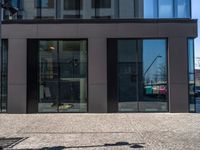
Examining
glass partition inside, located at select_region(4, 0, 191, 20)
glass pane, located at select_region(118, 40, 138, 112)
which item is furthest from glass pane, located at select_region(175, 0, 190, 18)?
glass pane, located at select_region(118, 40, 138, 112)

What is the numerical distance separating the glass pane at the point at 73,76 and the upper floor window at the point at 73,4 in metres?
2.20

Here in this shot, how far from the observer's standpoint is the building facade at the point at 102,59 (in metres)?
20.0

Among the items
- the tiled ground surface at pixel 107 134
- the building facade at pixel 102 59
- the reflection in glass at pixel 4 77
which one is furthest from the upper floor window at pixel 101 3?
the tiled ground surface at pixel 107 134

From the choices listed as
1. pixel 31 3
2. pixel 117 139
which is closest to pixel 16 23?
pixel 31 3

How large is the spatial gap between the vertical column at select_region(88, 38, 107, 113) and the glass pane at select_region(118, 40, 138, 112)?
3.09 feet

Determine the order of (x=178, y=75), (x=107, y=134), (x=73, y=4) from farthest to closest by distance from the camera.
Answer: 1. (x=73, y=4)
2. (x=178, y=75)
3. (x=107, y=134)

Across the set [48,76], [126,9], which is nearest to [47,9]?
[48,76]

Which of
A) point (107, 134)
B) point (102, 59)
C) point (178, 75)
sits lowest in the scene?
point (107, 134)

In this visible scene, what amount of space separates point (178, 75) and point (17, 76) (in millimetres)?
9863

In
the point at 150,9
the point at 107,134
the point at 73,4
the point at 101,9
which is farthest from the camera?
the point at 73,4

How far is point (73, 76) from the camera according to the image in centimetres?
2025

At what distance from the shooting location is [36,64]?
20344mm

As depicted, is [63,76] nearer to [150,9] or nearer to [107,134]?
[150,9]

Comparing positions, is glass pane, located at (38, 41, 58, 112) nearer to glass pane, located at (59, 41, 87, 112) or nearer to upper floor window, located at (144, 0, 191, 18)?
glass pane, located at (59, 41, 87, 112)
